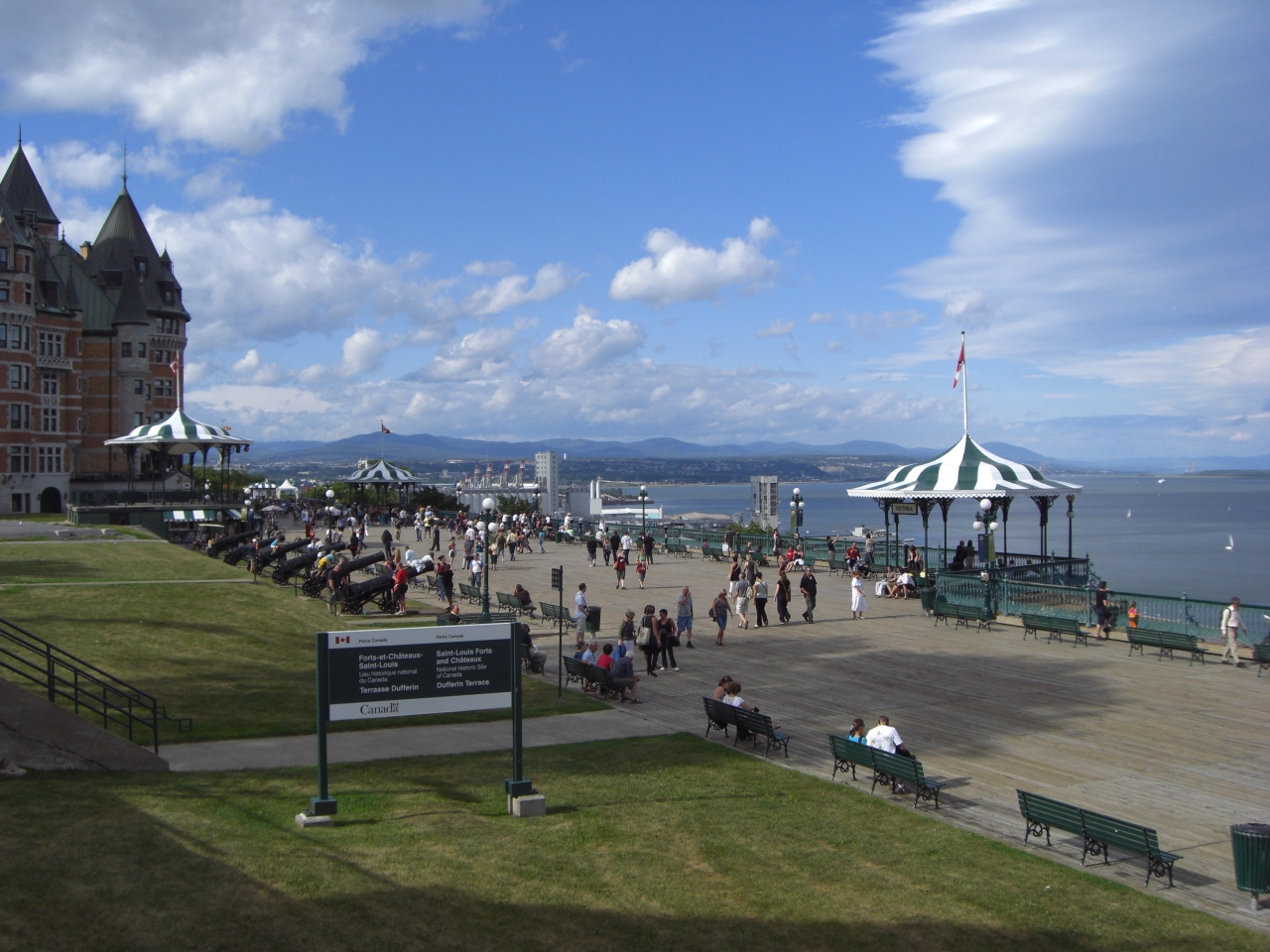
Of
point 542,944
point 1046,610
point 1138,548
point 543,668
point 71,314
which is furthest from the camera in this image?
point 1138,548

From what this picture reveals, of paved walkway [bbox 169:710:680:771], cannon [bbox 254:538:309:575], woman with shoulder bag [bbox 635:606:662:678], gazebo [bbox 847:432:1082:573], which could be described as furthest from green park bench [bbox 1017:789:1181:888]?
cannon [bbox 254:538:309:575]

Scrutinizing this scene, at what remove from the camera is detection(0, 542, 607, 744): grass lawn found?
15.3 meters

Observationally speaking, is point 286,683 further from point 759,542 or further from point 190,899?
point 759,542

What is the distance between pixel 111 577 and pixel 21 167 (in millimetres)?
56726

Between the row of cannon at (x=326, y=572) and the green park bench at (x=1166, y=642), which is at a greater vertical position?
the row of cannon at (x=326, y=572)

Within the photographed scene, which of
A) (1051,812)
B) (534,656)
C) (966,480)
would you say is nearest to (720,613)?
(534,656)

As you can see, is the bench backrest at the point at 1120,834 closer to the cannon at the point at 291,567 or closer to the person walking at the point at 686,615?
the person walking at the point at 686,615

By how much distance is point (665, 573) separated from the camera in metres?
36.5

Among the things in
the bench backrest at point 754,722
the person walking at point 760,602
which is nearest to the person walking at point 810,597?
the person walking at point 760,602

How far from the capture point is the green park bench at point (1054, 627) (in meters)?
22.7

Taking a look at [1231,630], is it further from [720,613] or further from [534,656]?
[534,656]

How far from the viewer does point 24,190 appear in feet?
227

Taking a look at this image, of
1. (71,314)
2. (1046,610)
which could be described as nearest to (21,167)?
(71,314)

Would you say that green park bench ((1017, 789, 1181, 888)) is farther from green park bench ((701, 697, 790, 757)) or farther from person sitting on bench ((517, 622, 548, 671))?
person sitting on bench ((517, 622, 548, 671))
